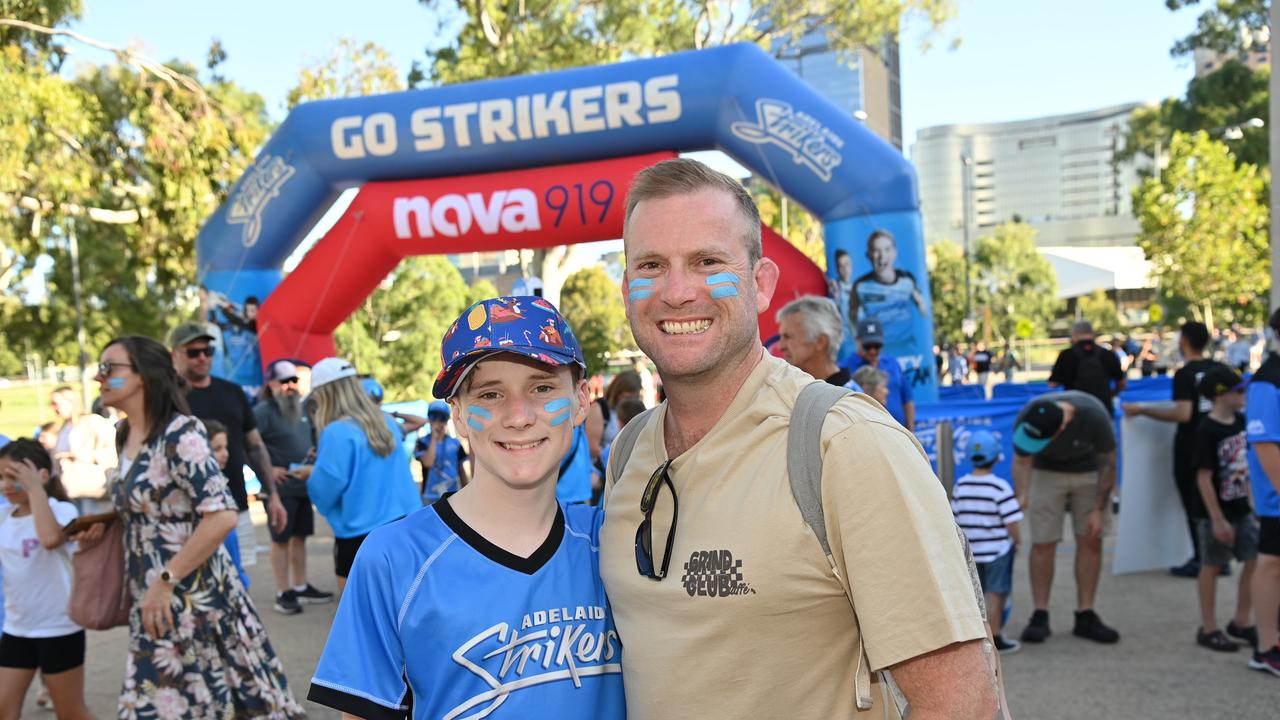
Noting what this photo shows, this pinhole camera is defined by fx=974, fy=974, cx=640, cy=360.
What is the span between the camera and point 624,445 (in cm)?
203

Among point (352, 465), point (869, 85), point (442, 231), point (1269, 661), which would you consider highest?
point (869, 85)

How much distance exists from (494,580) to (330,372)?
12.2 ft

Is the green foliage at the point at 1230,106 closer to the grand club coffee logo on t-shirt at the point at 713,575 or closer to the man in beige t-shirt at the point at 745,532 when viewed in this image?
the man in beige t-shirt at the point at 745,532

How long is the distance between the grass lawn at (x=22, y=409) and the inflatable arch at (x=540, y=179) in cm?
1925

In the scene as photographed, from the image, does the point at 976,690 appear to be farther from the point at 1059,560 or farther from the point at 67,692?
the point at 1059,560

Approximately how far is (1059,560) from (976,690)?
22.9 feet

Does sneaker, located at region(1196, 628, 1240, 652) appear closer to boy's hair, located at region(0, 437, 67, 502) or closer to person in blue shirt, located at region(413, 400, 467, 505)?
person in blue shirt, located at region(413, 400, 467, 505)

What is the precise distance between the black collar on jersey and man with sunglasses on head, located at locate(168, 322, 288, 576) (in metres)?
4.18

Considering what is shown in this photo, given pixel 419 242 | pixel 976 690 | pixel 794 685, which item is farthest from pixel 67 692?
pixel 419 242

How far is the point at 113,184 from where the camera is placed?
53.1ft

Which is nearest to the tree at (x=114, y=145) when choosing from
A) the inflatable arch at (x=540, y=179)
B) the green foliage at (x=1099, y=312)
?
the inflatable arch at (x=540, y=179)

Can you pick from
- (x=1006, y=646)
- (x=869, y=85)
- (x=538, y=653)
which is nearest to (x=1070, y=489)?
(x=1006, y=646)

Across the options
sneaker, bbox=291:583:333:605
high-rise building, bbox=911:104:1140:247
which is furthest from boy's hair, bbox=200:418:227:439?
high-rise building, bbox=911:104:1140:247

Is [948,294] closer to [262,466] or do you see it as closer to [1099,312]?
[1099,312]
